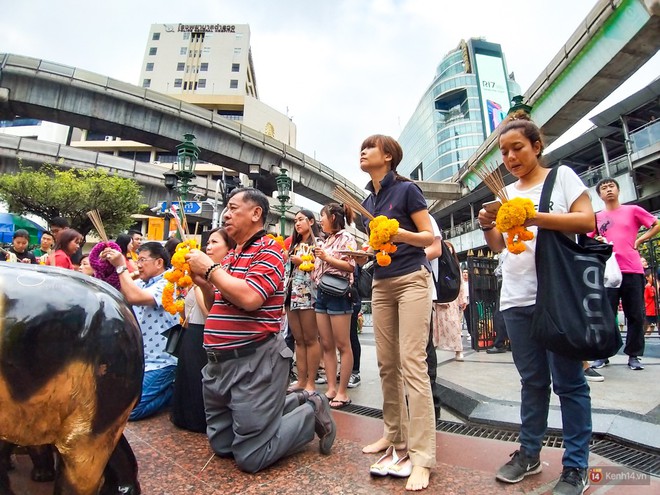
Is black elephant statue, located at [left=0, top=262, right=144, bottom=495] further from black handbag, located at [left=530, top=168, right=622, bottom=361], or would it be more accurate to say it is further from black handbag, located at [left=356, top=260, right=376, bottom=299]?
black handbag, located at [left=356, top=260, right=376, bottom=299]

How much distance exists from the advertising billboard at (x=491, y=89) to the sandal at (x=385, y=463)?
64.5 metres

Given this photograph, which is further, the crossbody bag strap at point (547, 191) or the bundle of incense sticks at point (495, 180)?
the bundle of incense sticks at point (495, 180)

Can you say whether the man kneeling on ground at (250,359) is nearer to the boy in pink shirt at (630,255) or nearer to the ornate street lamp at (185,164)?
the boy in pink shirt at (630,255)

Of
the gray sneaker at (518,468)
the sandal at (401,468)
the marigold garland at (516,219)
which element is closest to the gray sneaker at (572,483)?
the gray sneaker at (518,468)

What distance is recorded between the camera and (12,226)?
16.9 m

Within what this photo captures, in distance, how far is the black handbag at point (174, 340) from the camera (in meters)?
3.06

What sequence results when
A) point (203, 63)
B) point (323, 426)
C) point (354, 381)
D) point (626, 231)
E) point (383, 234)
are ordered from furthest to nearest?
point (203, 63) → point (354, 381) → point (626, 231) → point (323, 426) → point (383, 234)

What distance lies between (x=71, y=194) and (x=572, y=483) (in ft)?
72.1

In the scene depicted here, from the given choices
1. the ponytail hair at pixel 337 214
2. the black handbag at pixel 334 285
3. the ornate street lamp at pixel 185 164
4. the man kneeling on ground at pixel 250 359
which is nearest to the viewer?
the man kneeling on ground at pixel 250 359

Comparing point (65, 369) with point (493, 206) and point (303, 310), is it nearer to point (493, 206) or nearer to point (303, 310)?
point (493, 206)

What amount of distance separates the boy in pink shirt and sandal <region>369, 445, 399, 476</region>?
9.84 feet

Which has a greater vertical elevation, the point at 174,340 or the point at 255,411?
the point at 174,340

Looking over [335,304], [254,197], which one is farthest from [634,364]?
[254,197]

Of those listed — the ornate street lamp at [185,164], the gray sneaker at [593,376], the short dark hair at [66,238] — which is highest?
the ornate street lamp at [185,164]
